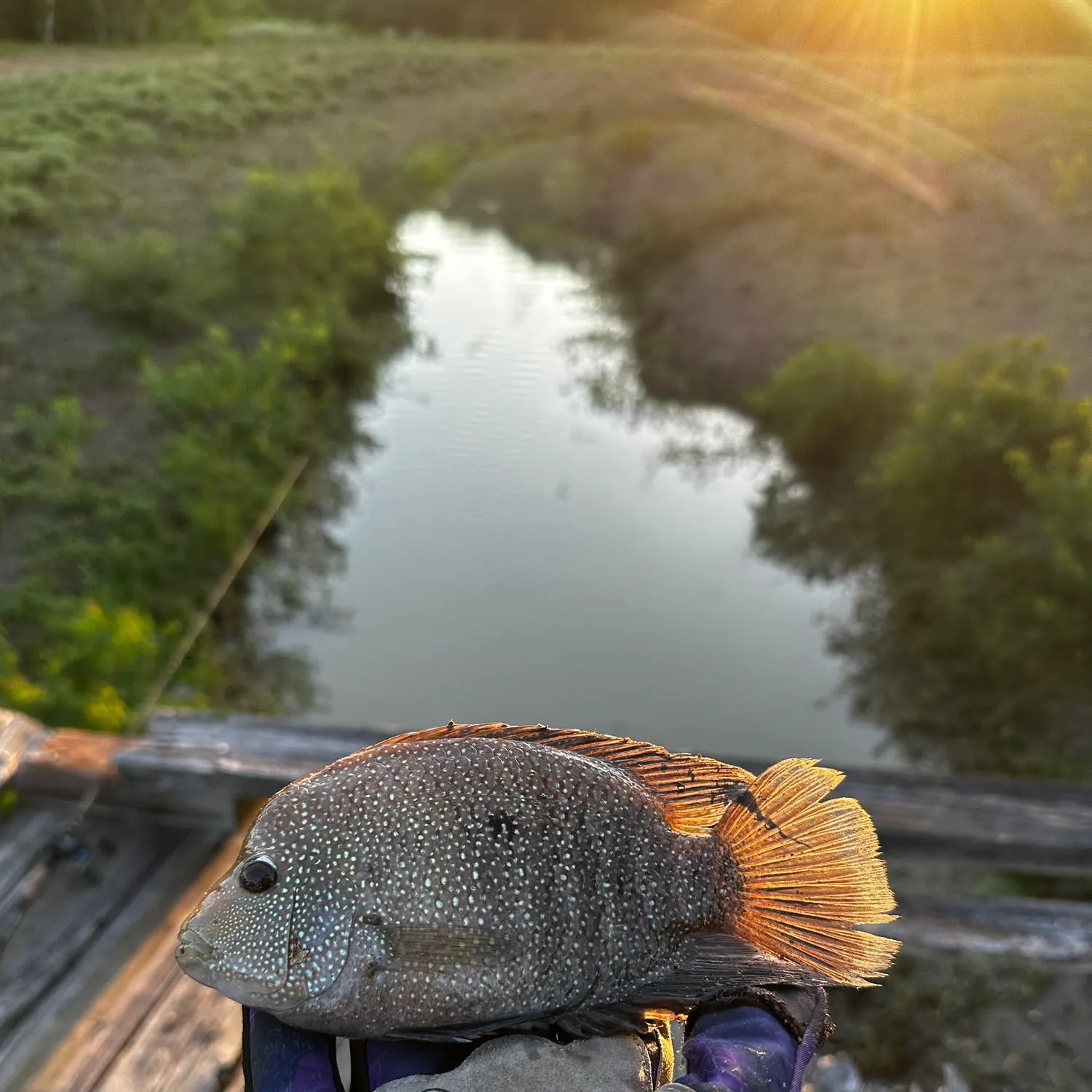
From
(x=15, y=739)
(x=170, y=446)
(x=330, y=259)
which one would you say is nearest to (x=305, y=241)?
(x=330, y=259)

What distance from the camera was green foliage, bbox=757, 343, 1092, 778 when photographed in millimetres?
4754

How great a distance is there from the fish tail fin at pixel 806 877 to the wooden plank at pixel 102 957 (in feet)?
7.83

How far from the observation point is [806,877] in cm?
147

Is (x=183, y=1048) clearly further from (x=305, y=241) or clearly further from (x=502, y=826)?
(x=305, y=241)

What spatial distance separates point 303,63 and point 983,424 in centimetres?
1083

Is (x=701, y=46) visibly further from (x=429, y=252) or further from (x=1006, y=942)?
(x=1006, y=942)

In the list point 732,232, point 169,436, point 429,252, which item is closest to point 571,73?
point 429,252

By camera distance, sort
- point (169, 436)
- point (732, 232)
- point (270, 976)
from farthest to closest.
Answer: point (732, 232) → point (169, 436) → point (270, 976)

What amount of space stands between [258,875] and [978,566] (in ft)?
16.9

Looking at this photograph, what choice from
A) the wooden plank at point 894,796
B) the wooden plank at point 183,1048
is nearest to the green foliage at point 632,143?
the wooden plank at point 894,796

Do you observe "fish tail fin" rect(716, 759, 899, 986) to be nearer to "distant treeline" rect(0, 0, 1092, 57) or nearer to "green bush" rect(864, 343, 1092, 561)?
"green bush" rect(864, 343, 1092, 561)

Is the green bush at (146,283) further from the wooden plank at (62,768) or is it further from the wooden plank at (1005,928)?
the wooden plank at (1005,928)

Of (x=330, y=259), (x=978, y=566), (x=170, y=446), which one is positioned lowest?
(x=170, y=446)

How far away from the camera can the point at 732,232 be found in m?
11.5
